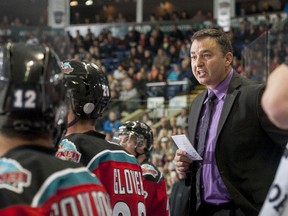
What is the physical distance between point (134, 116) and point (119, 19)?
8.82 m

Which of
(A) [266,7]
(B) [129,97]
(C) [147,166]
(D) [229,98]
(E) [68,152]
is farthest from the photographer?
(A) [266,7]

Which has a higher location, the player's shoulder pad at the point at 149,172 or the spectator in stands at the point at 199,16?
the spectator in stands at the point at 199,16

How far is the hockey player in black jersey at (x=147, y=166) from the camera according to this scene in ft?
14.2

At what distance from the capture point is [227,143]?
3.50m

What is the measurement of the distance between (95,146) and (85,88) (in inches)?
11.4

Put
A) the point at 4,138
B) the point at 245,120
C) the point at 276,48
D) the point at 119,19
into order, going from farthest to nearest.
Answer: the point at 119,19 < the point at 276,48 < the point at 245,120 < the point at 4,138

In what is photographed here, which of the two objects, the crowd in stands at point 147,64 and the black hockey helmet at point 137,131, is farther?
the crowd in stands at point 147,64

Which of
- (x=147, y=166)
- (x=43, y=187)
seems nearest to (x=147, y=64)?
(x=147, y=166)

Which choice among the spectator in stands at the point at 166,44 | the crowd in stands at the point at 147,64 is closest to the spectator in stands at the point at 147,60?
the crowd in stands at the point at 147,64

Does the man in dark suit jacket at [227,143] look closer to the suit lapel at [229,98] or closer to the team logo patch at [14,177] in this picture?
the suit lapel at [229,98]

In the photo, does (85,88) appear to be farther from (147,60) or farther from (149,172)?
(147,60)

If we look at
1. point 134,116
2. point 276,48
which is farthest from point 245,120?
point 134,116

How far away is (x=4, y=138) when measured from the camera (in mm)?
1856

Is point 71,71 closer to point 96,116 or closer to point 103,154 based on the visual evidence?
point 96,116
